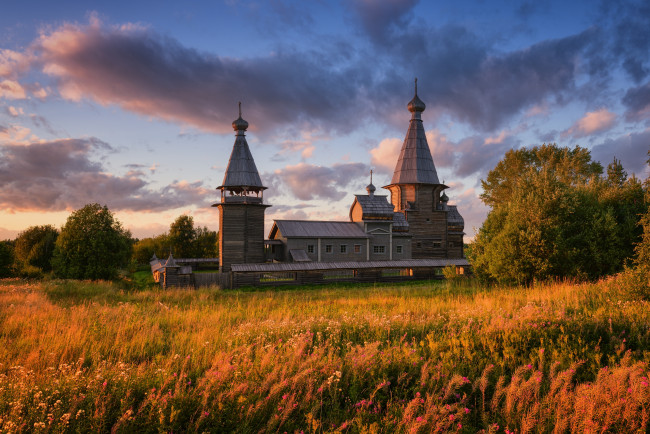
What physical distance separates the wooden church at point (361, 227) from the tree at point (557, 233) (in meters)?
9.44

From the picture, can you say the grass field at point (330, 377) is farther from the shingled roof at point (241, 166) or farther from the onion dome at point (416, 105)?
the onion dome at point (416, 105)

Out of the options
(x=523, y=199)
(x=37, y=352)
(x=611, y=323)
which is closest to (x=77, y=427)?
(x=37, y=352)

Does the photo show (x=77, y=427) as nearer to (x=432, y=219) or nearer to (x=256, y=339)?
(x=256, y=339)

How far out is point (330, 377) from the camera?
472cm

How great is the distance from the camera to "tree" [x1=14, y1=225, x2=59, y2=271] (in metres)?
38.2

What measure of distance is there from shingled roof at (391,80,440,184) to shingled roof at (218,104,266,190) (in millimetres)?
16045

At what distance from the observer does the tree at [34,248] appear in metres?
38.2

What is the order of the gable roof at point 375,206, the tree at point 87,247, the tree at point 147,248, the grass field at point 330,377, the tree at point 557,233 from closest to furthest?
the grass field at point 330,377
the tree at point 557,233
the tree at point 87,247
the gable roof at point 375,206
the tree at point 147,248

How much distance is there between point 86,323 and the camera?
322 inches

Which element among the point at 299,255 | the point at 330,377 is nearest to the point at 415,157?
the point at 299,255

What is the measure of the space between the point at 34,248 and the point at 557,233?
46.0 m

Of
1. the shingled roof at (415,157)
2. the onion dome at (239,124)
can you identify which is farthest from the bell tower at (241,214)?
the shingled roof at (415,157)

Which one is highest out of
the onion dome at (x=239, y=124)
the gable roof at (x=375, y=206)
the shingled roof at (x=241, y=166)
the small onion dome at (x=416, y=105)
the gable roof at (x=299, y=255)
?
the small onion dome at (x=416, y=105)

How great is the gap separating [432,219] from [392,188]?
544cm
